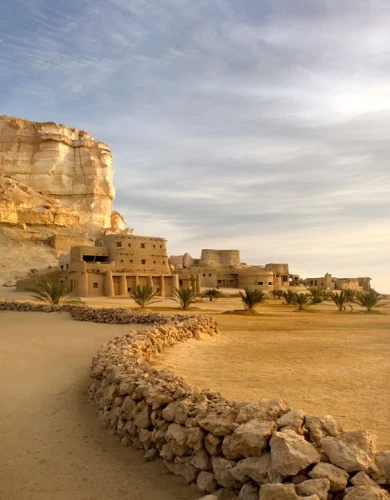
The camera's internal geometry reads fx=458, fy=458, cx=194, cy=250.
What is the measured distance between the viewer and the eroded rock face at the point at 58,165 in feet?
283

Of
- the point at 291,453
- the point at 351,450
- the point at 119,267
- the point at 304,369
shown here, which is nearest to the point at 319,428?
the point at 351,450

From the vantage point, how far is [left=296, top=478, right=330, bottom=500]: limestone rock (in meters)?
3.15

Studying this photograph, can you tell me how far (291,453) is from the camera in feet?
11.2

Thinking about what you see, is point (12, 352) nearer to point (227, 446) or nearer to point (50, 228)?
point (227, 446)

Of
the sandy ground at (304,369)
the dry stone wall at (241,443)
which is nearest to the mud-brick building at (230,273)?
the sandy ground at (304,369)

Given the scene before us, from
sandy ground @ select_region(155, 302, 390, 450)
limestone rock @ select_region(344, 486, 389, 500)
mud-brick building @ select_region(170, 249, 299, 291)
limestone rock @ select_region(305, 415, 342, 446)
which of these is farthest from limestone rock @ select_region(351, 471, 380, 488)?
mud-brick building @ select_region(170, 249, 299, 291)

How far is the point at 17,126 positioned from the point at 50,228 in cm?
3250

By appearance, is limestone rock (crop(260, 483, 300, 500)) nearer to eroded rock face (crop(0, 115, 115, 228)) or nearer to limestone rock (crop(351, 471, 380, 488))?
limestone rock (crop(351, 471, 380, 488))

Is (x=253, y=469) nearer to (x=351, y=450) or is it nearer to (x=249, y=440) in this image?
(x=249, y=440)

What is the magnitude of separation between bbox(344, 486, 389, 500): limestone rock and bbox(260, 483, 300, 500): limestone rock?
0.38 metres

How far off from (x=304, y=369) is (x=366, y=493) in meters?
6.34

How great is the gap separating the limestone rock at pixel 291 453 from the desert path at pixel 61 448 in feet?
3.52

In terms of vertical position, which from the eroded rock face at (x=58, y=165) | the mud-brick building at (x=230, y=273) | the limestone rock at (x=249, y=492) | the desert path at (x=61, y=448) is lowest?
the desert path at (x=61, y=448)

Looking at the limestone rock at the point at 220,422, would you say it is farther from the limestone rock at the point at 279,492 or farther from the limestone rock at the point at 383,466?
the limestone rock at the point at 383,466
